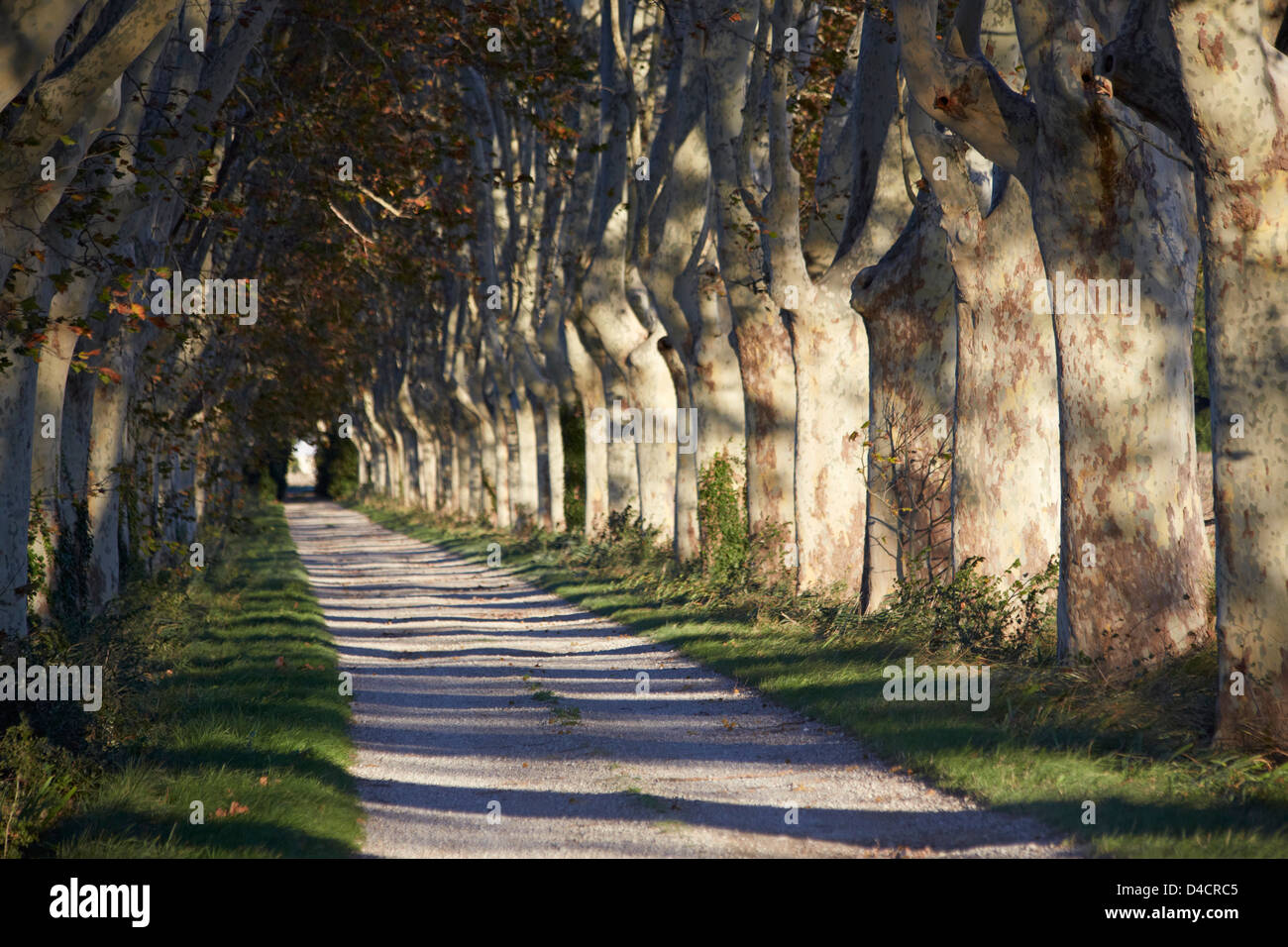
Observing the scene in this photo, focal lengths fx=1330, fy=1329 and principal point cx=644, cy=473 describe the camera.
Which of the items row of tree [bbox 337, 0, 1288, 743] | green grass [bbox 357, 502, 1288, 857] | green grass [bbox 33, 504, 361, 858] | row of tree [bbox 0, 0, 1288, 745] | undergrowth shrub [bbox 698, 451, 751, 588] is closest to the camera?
green grass [bbox 357, 502, 1288, 857]

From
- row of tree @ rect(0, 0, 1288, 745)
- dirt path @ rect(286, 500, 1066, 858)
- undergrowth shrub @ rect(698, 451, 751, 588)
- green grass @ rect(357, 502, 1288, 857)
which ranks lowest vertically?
dirt path @ rect(286, 500, 1066, 858)

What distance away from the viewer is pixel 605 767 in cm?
806

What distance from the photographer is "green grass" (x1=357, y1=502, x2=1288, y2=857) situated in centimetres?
584

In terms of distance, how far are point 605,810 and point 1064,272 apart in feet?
14.5

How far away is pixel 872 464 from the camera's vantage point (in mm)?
12688

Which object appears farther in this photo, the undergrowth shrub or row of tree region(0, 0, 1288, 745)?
the undergrowth shrub

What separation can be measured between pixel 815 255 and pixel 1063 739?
8.64m

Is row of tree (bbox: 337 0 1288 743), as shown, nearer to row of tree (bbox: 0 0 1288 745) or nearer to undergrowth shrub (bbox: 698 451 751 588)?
row of tree (bbox: 0 0 1288 745)

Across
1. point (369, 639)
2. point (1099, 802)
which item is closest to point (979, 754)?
point (1099, 802)

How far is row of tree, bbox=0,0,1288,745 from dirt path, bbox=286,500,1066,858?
1927 millimetres

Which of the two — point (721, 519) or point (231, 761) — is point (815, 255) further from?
point (231, 761)

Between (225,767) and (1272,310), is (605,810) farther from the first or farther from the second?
(1272,310)

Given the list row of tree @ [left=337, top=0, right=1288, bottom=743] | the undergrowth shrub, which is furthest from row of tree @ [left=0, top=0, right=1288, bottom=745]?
the undergrowth shrub

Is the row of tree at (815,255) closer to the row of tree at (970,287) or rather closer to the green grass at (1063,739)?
the row of tree at (970,287)
